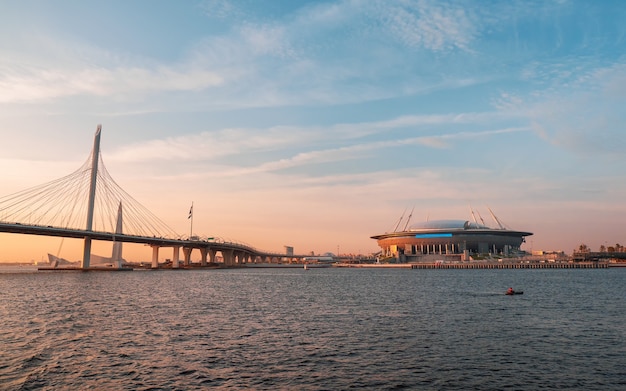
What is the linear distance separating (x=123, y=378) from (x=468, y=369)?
20460mm

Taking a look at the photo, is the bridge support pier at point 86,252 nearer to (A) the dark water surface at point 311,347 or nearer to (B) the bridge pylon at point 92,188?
(B) the bridge pylon at point 92,188

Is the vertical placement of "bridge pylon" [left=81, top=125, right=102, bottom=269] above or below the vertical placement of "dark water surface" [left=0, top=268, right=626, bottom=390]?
above

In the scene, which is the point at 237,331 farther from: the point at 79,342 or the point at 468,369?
the point at 468,369

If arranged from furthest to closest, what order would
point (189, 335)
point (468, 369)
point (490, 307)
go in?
point (490, 307)
point (189, 335)
point (468, 369)

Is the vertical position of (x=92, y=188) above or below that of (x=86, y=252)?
above

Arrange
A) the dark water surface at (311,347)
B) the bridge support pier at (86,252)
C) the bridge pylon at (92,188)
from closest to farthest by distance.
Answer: the dark water surface at (311,347)
the bridge pylon at (92,188)
the bridge support pier at (86,252)

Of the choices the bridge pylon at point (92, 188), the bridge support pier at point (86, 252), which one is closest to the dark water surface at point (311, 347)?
the bridge pylon at point (92, 188)

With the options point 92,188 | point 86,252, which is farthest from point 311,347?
point 86,252

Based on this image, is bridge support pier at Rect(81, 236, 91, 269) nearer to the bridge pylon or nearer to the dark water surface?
the bridge pylon

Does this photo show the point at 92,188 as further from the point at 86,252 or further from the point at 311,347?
the point at 311,347

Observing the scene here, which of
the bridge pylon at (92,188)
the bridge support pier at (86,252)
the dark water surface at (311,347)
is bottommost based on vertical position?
the dark water surface at (311,347)

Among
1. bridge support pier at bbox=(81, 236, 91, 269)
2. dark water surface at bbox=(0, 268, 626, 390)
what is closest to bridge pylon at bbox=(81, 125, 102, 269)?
bridge support pier at bbox=(81, 236, 91, 269)

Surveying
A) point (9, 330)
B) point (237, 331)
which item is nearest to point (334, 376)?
point (237, 331)

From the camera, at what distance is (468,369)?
29484mm
